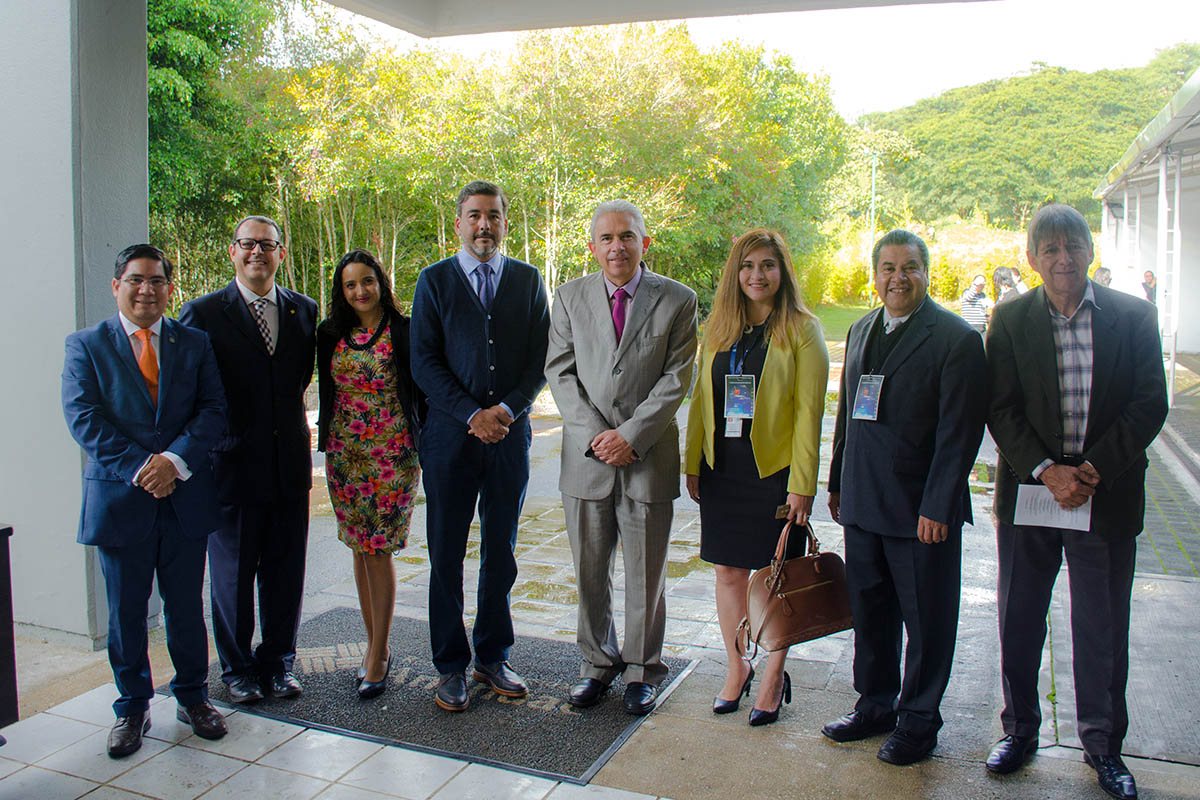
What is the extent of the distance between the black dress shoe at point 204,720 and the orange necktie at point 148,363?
1044 mm

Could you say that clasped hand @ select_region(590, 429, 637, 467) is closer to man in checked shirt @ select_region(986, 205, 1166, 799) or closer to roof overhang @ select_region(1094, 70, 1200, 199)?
man in checked shirt @ select_region(986, 205, 1166, 799)

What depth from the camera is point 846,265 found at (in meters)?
37.9

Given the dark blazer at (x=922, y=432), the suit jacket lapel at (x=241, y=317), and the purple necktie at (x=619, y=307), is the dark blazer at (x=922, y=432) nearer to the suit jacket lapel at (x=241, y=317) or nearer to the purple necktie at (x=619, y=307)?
the purple necktie at (x=619, y=307)

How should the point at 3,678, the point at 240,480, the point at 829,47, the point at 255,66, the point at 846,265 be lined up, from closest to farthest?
the point at 3,678, the point at 240,480, the point at 255,66, the point at 846,265, the point at 829,47

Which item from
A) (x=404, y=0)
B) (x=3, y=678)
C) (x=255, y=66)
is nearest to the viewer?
(x=3, y=678)

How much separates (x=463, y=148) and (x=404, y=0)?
9658mm

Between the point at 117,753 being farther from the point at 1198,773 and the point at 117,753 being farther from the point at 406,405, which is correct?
the point at 1198,773

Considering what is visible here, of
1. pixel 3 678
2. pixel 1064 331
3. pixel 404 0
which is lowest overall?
pixel 3 678

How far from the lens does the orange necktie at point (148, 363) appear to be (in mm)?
3051

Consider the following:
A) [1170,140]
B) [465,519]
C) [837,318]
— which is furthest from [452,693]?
[837,318]

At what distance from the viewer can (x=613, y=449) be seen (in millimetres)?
3146

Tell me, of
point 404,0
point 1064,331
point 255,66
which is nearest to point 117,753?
point 1064,331

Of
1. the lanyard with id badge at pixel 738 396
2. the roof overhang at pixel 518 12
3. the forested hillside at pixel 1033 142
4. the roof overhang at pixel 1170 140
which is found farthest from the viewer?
the forested hillside at pixel 1033 142

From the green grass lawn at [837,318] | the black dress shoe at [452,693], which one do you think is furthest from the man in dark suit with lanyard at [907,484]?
the green grass lawn at [837,318]
